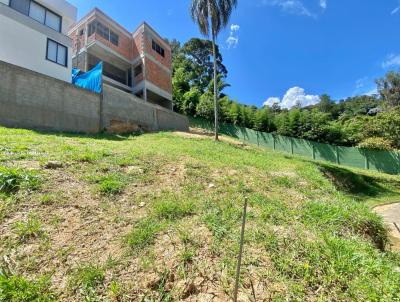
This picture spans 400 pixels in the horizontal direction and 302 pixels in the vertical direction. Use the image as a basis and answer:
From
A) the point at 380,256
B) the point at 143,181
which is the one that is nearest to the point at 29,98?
the point at 143,181

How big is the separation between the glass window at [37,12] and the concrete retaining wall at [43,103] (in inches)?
206

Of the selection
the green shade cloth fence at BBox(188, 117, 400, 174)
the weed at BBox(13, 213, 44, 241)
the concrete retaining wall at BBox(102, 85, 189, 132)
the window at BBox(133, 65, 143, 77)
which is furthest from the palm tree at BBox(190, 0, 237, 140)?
the weed at BBox(13, 213, 44, 241)

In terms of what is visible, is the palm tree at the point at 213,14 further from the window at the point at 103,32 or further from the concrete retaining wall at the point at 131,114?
the window at the point at 103,32

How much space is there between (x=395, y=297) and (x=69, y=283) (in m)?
3.36

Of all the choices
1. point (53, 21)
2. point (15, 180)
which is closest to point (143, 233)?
point (15, 180)

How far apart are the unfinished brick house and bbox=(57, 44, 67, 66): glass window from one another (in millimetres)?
4131

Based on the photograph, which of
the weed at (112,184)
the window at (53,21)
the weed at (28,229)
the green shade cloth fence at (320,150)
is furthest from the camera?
the green shade cloth fence at (320,150)

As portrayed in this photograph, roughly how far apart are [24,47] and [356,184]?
18175mm

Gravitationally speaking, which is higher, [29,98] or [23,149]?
[29,98]

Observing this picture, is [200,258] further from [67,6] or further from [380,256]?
[67,6]

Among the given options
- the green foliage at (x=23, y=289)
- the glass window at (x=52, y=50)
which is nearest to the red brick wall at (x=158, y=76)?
the glass window at (x=52, y=50)

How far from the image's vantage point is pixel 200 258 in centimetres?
332

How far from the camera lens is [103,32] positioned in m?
20.5

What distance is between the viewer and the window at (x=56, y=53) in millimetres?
14547
